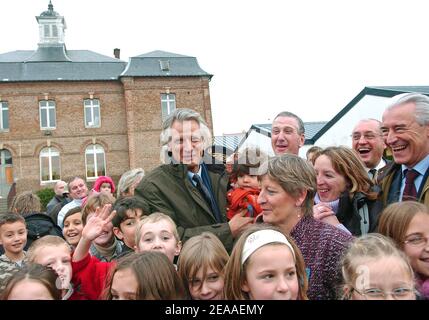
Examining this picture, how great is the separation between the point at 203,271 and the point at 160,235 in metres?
0.46

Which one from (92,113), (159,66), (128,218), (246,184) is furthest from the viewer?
(159,66)

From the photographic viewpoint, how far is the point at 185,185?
9.88 feet

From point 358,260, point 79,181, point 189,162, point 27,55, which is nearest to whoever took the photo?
point 358,260

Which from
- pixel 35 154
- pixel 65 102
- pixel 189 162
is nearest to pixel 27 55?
pixel 65 102

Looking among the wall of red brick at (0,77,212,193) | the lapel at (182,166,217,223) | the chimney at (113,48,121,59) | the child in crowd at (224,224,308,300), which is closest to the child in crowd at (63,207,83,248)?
the lapel at (182,166,217,223)

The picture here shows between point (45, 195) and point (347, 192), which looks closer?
point (347, 192)

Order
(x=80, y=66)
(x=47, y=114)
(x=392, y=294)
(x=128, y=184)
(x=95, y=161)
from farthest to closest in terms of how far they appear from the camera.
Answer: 1. (x=80, y=66)
2. (x=95, y=161)
3. (x=47, y=114)
4. (x=128, y=184)
5. (x=392, y=294)

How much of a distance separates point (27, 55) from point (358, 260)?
32.2m

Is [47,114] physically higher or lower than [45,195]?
higher

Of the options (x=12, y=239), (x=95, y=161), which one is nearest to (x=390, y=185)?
(x=12, y=239)

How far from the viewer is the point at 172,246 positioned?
2.84m

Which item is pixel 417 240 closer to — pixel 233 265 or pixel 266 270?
pixel 266 270

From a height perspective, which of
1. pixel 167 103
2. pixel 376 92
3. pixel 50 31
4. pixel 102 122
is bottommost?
pixel 376 92
